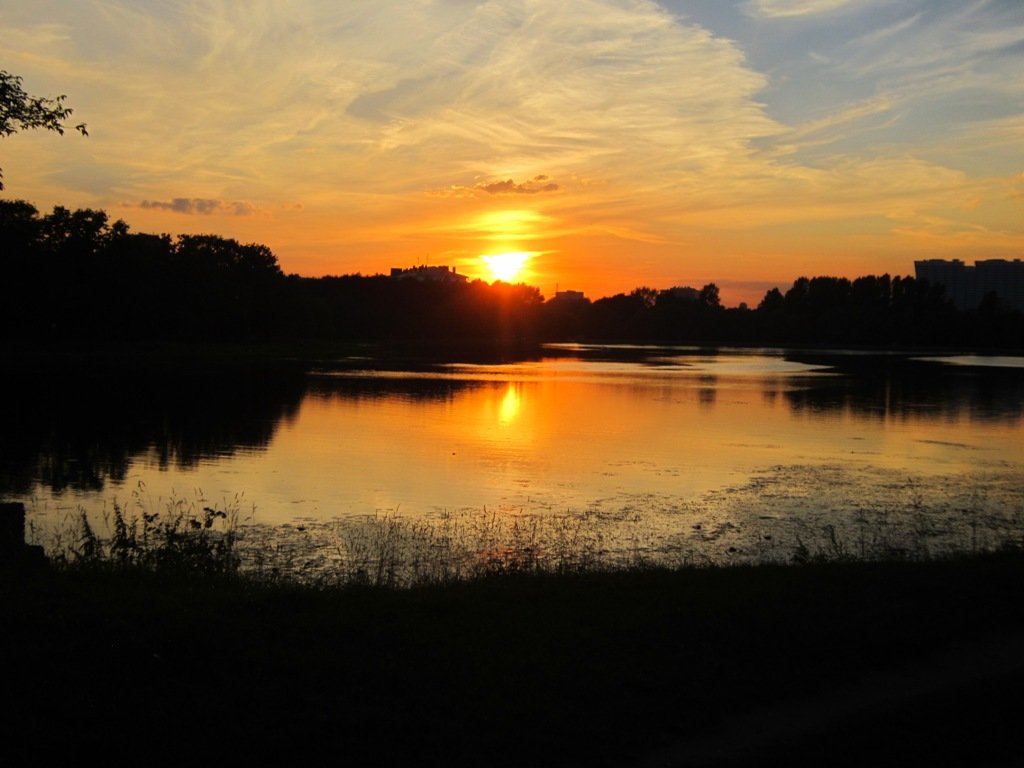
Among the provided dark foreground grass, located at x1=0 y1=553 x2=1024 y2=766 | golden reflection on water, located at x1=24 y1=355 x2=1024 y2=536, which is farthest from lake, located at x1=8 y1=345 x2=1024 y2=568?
dark foreground grass, located at x1=0 y1=553 x2=1024 y2=766

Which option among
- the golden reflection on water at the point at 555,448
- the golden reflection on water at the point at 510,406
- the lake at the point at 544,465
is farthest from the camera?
the golden reflection on water at the point at 510,406

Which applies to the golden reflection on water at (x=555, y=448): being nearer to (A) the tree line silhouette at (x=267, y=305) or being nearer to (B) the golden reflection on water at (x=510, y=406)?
(B) the golden reflection on water at (x=510, y=406)

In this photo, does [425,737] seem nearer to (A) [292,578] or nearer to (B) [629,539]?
(A) [292,578]

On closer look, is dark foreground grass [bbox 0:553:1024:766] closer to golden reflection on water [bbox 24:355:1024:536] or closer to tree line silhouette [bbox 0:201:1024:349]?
golden reflection on water [bbox 24:355:1024:536]

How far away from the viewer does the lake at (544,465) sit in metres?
17.0

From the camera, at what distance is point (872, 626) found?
8156 millimetres

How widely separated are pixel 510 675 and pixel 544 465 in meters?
18.7

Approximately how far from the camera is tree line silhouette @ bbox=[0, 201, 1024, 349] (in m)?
77.2

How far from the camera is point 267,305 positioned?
10869cm

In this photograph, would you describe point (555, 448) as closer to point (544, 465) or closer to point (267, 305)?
point (544, 465)

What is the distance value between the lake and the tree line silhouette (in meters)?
8.45

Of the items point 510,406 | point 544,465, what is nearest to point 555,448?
point 544,465

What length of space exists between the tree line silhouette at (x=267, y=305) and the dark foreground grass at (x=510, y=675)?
22019 millimetres

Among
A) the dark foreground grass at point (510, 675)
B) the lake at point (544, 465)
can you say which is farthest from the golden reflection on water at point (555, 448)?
the dark foreground grass at point (510, 675)
